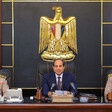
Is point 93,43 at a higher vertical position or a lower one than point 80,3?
lower

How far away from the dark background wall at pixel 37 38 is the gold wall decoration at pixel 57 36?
9 centimetres

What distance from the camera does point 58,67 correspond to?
3.17 m

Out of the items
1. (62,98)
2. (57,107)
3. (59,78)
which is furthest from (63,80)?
(57,107)

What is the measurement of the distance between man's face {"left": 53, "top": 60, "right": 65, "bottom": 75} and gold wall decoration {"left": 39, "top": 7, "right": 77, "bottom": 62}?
860mm

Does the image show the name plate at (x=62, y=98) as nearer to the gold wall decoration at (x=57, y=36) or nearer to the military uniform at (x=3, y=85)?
the military uniform at (x=3, y=85)

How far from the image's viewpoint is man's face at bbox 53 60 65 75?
3.15 m

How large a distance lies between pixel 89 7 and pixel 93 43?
0.61 meters

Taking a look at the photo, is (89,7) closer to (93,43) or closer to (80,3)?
(80,3)

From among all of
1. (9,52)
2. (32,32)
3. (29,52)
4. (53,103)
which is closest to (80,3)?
(32,32)

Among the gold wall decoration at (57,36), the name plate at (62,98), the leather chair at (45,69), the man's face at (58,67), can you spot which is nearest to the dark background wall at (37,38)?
the gold wall decoration at (57,36)

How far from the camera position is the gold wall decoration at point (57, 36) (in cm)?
405

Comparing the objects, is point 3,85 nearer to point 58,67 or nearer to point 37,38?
point 58,67

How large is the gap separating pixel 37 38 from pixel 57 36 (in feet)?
1.11

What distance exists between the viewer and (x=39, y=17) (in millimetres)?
4078
